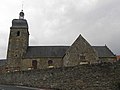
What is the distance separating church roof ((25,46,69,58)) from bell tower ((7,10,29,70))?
4.42 ft

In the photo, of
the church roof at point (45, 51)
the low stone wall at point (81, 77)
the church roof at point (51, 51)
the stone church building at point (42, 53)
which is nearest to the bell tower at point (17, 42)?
the stone church building at point (42, 53)

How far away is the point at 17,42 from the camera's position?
138 ft

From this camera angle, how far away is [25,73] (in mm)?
22234

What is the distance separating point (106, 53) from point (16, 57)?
16.9 m

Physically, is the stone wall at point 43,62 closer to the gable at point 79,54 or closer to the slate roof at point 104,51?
the gable at point 79,54

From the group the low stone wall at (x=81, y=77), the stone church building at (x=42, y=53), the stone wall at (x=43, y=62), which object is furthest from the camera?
the stone wall at (x=43, y=62)

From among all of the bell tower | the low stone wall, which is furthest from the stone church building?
the low stone wall

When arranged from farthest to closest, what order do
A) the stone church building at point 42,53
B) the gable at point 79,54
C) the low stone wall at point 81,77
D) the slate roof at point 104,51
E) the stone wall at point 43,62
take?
the slate roof at point 104,51 → the stone wall at point 43,62 → the stone church building at point 42,53 → the gable at point 79,54 → the low stone wall at point 81,77

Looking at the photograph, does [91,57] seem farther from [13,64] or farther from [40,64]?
[13,64]

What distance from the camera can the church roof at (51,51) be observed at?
4044 centimetres

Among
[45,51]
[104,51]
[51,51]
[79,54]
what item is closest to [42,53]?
[45,51]

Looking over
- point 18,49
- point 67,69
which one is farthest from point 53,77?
point 18,49

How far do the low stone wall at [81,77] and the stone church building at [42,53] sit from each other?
1605cm

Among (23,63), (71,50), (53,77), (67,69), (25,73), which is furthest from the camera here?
(23,63)
